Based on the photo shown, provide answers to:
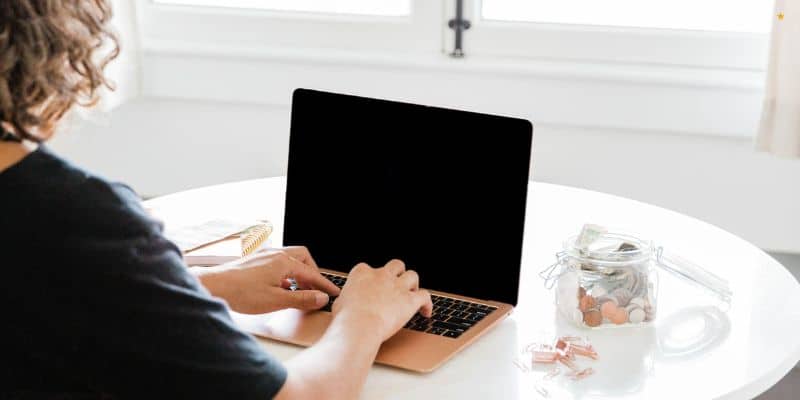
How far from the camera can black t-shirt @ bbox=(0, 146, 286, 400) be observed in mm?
857

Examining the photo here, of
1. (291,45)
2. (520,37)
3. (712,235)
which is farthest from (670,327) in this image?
(291,45)

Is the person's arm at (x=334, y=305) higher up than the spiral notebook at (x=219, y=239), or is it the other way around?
the person's arm at (x=334, y=305)

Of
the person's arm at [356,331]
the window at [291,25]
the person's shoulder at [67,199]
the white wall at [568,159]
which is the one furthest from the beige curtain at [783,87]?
the person's shoulder at [67,199]

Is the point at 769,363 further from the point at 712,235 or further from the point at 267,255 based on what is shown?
the point at 267,255

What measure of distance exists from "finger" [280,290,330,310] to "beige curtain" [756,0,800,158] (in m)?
1.33

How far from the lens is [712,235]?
1.70m

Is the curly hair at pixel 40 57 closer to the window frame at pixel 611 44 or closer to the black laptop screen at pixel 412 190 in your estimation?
the black laptop screen at pixel 412 190

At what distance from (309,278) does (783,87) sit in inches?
52.4

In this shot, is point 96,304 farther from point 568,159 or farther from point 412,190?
point 568,159

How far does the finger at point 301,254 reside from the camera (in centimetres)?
143

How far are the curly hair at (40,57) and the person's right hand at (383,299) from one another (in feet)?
1.37

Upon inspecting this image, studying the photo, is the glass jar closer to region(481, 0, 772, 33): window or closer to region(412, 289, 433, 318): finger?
region(412, 289, 433, 318): finger

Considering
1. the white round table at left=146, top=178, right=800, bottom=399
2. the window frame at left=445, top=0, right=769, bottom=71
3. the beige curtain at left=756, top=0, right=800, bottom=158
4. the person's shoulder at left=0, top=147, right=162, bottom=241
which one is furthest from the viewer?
the window frame at left=445, top=0, right=769, bottom=71

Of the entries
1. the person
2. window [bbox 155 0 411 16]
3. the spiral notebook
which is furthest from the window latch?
the person
